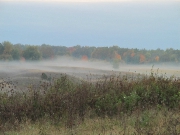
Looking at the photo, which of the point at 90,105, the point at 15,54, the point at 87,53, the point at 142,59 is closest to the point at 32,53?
the point at 15,54

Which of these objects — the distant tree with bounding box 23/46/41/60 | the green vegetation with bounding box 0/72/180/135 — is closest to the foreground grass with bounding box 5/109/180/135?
the green vegetation with bounding box 0/72/180/135

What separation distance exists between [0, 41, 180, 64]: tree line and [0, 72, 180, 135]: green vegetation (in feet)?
68.2

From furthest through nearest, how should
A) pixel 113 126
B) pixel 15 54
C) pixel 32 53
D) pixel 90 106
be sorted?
pixel 15 54, pixel 32 53, pixel 90 106, pixel 113 126

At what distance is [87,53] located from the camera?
3872cm

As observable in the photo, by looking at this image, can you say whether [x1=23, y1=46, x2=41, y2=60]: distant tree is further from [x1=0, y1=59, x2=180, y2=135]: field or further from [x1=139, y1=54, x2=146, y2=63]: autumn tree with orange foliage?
[x1=0, y1=59, x2=180, y2=135]: field

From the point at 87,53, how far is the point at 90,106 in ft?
97.1

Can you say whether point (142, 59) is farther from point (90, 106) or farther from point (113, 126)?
point (113, 126)

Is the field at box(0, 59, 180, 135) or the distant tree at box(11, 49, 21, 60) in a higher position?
the distant tree at box(11, 49, 21, 60)

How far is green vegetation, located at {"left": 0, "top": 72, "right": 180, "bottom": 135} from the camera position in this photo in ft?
24.6

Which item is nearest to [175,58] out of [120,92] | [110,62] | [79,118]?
[110,62]

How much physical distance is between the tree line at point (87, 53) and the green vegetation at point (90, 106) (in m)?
20.8

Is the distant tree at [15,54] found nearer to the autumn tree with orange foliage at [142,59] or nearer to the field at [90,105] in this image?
the autumn tree with orange foliage at [142,59]

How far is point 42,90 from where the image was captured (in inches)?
381

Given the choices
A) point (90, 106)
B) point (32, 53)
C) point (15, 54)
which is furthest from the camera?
point (15, 54)
